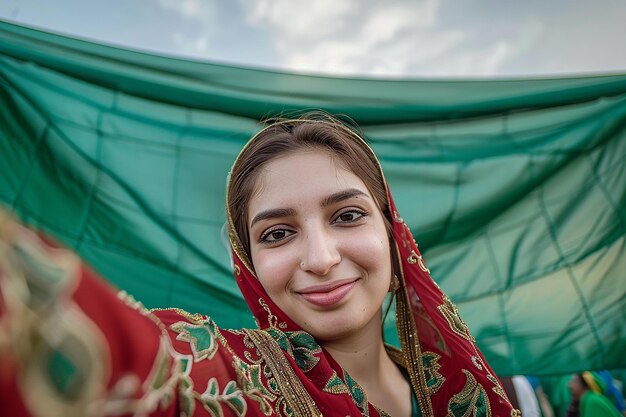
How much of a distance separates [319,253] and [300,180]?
0.18 meters

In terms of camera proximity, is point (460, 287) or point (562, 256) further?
point (460, 287)

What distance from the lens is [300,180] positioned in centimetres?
105

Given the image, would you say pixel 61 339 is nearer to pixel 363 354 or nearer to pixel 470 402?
pixel 363 354

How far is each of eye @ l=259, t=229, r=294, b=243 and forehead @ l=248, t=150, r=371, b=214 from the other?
5cm

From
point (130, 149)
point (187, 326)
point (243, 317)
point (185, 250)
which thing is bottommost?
point (187, 326)

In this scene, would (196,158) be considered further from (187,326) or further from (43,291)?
(43,291)

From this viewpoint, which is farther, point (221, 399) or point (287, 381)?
point (287, 381)

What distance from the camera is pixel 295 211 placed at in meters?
1.01

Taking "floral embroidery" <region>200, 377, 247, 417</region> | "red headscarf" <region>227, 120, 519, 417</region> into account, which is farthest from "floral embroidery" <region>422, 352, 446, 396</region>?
"floral embroidery" <region>200, 377, 247, 417</region>

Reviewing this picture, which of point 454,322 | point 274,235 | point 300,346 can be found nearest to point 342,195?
point 274,235

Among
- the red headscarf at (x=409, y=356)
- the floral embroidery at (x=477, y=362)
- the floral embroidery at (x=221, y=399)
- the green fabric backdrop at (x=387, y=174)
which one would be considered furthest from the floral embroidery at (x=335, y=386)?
the green fabric backdrop at (x=387, y=174)

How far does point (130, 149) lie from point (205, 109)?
1.24ft

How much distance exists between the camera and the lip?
3.23 ft

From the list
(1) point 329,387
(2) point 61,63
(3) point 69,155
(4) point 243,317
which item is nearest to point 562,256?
(4) point 243,317
